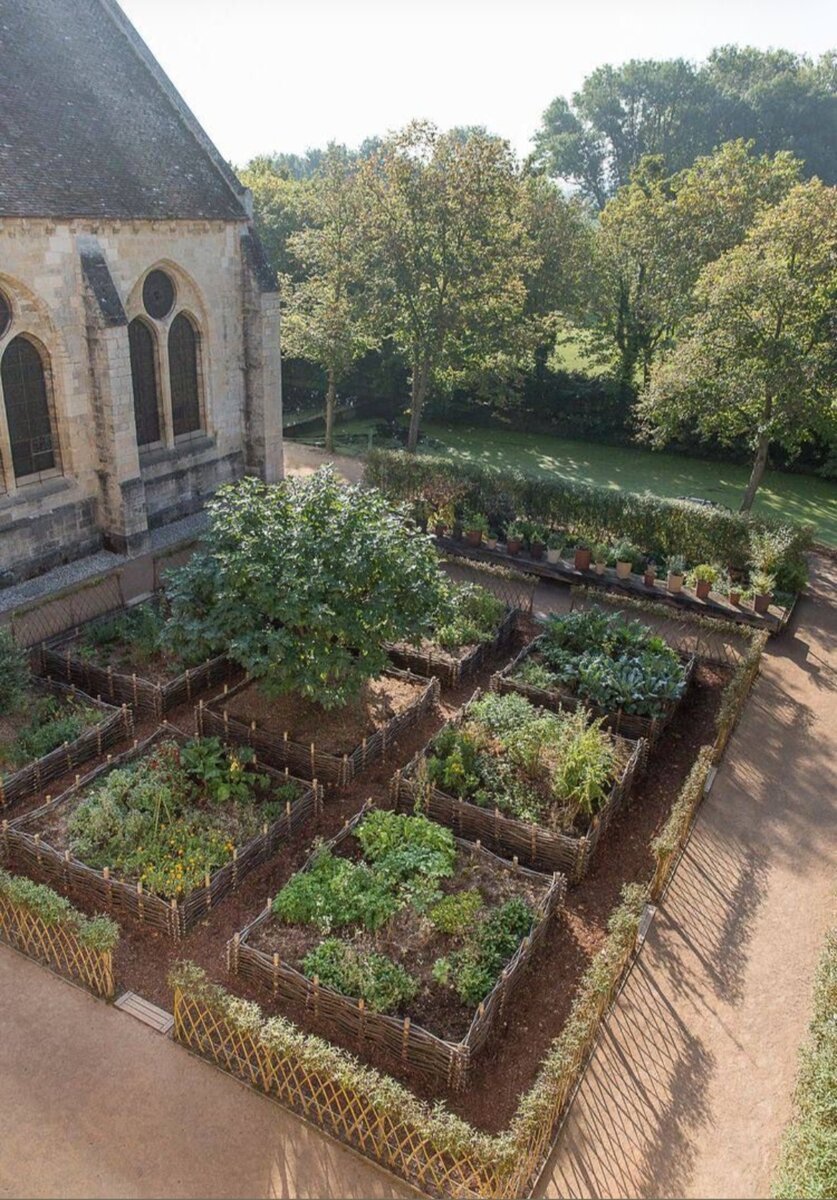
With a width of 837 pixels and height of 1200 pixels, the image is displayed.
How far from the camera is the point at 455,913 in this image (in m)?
10.7

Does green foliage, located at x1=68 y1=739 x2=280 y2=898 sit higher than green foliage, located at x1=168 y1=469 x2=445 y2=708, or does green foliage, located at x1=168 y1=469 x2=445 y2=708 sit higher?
green foliage, located at x1=168 y1=469 x2=445 y2=708

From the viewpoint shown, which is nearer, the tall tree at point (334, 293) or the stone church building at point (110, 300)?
the stone church building at point (110, 300)

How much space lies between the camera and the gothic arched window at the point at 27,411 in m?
19.6

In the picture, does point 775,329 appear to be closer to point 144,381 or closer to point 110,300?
point 110,300

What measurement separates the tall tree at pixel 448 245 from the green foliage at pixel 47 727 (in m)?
18.7

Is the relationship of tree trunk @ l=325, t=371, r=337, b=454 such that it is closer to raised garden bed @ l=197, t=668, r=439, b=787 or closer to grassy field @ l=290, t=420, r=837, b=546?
grassy field @ l=290, t=420, r=837, b=546

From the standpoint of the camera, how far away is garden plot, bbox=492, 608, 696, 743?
15.5 m

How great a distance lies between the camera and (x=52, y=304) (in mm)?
19500

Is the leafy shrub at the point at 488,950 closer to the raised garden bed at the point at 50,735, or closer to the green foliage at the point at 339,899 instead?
the green foliage at the point at 339,899

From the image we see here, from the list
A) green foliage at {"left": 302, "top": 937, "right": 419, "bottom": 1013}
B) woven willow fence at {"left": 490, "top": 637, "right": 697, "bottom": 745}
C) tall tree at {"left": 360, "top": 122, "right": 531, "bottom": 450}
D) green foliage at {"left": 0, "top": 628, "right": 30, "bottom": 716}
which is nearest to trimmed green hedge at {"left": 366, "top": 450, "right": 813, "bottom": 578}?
tall tree at {"left": 360, "top": 122, "right": 531, "bottom": 450}

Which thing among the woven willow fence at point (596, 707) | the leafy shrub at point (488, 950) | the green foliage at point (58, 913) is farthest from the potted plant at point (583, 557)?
the green foliage at point (58, 913)

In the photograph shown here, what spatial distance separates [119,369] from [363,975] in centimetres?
1629

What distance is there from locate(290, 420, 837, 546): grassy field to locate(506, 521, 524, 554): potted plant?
9263 mm

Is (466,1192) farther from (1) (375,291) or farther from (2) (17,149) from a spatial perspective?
(1) (375,291)
